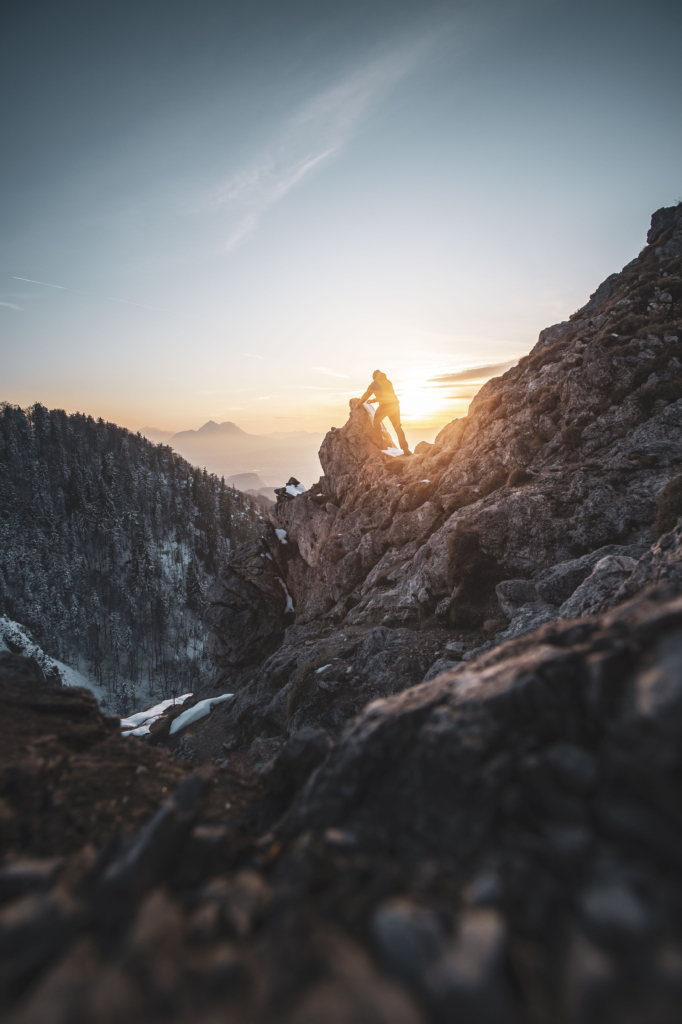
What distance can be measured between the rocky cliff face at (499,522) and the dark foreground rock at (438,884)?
1030cm

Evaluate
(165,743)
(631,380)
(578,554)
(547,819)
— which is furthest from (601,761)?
(165,743)

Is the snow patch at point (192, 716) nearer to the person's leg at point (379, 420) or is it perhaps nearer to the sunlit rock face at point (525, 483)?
the sunlit rock face at point (525, 483)

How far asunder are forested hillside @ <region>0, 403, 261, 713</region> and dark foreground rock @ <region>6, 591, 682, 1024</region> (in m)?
115

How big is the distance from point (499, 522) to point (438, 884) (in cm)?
2169

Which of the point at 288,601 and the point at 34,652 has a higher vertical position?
the point at 34,652

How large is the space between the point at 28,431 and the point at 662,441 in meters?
202

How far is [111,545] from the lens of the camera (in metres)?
143

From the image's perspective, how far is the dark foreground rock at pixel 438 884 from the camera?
3.22 meters

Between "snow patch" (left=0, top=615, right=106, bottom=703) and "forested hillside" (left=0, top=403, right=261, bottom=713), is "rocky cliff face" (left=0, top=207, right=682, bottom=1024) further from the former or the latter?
"forested hillside" (left=0, top=403, right=261, bottom=713)

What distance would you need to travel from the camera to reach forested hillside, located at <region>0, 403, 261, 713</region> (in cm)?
12106

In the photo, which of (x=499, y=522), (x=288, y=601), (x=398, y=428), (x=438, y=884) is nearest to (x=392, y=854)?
(x=438, y=884)

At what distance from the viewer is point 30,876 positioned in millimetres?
5008

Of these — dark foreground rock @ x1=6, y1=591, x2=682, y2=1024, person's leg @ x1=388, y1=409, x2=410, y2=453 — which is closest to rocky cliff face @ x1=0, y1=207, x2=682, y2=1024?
dark foreground rock @ x1=6, y1=591, x2=682, y2=1024

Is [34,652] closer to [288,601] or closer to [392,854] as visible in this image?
[288,601]
